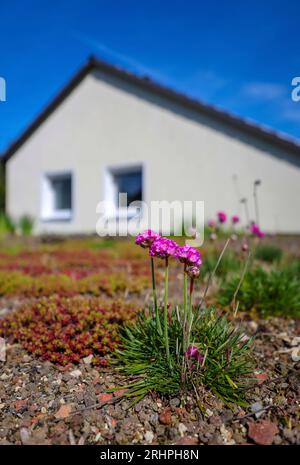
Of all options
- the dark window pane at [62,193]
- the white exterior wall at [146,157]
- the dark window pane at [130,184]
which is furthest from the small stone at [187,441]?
the dark window pane at [62,193]

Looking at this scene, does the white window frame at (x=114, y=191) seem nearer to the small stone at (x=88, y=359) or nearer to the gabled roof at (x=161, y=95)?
the gabled roof at (x=161, y=95)

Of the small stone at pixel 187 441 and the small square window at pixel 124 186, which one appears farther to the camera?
the small square window at pixel 124 186

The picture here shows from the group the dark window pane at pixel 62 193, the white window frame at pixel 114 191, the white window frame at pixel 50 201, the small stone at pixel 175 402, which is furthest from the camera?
the dark window pane at pixel 62 193

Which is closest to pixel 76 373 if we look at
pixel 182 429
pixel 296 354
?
pixel 182 429

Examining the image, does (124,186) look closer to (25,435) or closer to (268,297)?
(268,297)

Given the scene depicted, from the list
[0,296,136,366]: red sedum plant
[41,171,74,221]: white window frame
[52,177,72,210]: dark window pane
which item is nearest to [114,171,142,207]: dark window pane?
[41,171,74,221]: white window frame

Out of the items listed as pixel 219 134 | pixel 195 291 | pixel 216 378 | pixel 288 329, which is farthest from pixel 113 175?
pixel 216 378

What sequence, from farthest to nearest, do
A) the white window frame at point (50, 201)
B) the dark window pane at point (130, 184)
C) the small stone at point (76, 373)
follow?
the white window frame at point (50, 201), the dark window pane at point (130, 184), the small stone at point (76, 373)

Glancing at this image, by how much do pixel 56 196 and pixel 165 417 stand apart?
10566 mm

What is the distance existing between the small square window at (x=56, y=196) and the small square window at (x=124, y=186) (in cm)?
166

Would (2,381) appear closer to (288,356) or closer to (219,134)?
(288,356)

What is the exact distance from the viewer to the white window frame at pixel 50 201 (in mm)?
10805

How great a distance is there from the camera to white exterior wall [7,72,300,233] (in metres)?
7.98
